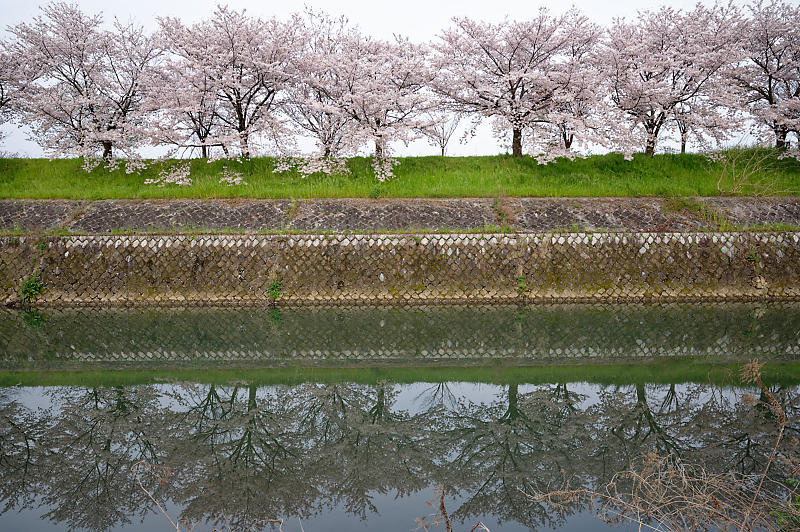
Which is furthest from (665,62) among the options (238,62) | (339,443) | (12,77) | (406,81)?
(12,77)

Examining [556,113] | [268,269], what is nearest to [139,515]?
[268,269]

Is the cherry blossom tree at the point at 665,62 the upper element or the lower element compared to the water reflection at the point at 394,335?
Answer: upper

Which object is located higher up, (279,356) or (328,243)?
(328,243)

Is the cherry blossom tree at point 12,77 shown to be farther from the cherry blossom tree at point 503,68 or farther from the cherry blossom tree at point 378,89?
the cherry blossom tree at point 503,68

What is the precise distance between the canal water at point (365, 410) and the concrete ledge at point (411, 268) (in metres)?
1.40

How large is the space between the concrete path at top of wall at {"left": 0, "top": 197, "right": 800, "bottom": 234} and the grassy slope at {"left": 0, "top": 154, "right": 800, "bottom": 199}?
699mm

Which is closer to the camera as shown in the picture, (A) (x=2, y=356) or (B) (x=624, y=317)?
(A) (x=2, y=356)

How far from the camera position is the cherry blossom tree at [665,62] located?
18406 mm

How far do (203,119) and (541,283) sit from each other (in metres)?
14.8

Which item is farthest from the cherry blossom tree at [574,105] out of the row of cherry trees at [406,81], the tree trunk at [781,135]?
the tree trunk at [781,135]

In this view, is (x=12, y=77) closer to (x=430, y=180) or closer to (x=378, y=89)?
(x=378, y=89)

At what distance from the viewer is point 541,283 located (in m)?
11.7

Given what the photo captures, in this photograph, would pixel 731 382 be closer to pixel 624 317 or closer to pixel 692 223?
pixel 624 317

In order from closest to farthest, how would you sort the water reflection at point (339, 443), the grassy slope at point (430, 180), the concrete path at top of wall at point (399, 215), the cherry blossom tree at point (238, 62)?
1. the water reflection at point (339, 443)
2. the concrete path at top of wall at point (399, 215)
3. the grassy slope at point (430, 180)
4. the cherry blossom tree at point (238, 62)
